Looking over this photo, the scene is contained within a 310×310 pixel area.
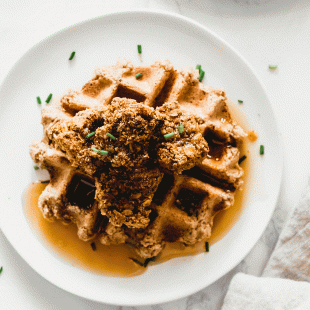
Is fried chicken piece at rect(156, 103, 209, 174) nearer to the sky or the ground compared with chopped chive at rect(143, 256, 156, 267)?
nearer to the sky

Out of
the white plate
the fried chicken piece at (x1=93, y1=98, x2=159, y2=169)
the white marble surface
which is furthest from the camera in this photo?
the white marble surface

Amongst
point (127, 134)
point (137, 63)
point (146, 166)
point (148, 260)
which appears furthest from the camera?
point (137, 63)

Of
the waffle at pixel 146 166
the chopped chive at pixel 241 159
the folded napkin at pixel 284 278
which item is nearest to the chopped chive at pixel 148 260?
the waffle at pixel 146 166

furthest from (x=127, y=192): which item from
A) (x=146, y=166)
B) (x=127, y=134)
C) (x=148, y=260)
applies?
(x=148, y=260)

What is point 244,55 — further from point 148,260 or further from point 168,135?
point 148,260

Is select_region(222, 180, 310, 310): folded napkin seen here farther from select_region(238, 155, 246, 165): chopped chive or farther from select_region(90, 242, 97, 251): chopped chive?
select_region(90, 242, 97, 251): chopped chive

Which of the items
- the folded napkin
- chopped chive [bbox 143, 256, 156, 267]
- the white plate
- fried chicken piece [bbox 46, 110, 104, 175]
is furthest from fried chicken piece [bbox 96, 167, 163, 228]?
the folded napkin

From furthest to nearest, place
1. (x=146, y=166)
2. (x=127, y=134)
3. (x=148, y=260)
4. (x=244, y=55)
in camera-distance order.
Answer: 1. (x=244, y=55)
2. (x=148, y=260)
3. (x=146, y=166)
4. (x=127, y=134)
